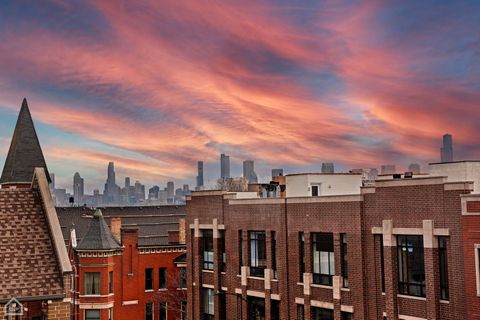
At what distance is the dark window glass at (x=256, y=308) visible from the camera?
41.9 metres

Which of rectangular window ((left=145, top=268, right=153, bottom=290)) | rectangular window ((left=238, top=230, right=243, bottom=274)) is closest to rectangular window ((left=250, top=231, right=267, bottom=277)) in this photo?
rectangular window ((left=238, top=230, right=243, bottom=274))

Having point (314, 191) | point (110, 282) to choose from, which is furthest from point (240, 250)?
point (110, 282)

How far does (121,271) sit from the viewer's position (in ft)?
182

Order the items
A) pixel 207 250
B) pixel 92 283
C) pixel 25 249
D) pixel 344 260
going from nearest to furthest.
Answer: pixel 25 249 → pixel 344 260 → pixel 207 250 → pixel 92 283

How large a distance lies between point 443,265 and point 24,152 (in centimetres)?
4025

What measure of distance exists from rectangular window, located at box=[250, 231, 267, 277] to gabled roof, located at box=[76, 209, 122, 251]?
52.0 feet

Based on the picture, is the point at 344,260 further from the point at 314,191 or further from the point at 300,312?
the point at 314,191

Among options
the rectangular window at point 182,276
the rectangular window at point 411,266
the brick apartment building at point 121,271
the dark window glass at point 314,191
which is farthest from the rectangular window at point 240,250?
the rectangular window at point 182,276

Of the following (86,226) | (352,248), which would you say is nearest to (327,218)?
(352,248)

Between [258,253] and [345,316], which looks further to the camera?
[258,253]

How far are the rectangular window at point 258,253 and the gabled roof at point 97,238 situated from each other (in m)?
15.9

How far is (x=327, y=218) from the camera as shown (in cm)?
3653

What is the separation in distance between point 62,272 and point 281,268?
77.4 feet

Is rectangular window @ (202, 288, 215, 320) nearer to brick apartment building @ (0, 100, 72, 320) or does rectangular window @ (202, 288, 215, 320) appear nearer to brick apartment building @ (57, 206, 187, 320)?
brick apartment building @ (57, 206, 187, 320)
